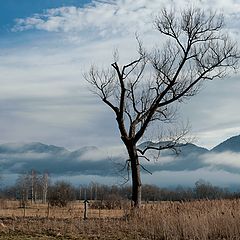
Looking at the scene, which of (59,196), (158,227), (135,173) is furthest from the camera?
(59,196)

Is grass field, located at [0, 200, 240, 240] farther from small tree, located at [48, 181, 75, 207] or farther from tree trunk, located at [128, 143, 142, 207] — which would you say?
small tree, located at [48, 181, 75, 207]

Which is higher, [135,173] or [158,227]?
[135,173]

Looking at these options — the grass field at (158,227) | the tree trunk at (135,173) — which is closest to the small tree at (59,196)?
the tree trunk at (135,173)

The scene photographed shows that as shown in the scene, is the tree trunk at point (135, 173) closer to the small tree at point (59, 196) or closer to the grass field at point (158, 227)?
the grass field at point (158, 227)

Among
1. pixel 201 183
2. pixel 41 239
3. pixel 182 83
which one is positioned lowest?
pixel 41 239

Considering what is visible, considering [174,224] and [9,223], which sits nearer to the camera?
[174,224]

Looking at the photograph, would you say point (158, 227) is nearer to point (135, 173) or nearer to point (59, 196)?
point (135, 173)

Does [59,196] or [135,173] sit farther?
[59,196]

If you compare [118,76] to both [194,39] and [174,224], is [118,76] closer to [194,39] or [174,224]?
[194,39]

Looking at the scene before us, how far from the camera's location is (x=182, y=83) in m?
27.1

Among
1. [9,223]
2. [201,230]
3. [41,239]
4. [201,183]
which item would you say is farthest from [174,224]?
[201,183]

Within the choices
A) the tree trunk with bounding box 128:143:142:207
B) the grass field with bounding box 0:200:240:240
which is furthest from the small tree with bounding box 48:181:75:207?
the grass field with bounding box 0:200:240:240

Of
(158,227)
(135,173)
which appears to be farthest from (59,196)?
(158,227)

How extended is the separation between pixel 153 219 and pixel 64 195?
3538 cm
